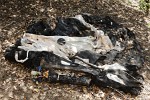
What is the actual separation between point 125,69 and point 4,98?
1799 millimetres

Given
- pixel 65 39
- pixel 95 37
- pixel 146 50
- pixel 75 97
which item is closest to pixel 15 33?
pixel 65 39

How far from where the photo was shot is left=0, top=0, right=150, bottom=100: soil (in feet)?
13.1

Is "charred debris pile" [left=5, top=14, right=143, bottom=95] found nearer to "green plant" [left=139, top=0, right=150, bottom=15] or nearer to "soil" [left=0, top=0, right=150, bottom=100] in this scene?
"soil" [left=0, top=0, right=150, bottom=100]

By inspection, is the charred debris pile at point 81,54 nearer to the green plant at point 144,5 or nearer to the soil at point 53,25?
the soil at point 53,25

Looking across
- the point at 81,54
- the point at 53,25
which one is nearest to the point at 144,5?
the point at 53,25

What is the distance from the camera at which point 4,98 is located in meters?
3.88

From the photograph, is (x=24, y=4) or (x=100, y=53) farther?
(x=24, y=4)

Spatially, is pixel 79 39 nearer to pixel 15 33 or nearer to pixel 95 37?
pixel 95 37

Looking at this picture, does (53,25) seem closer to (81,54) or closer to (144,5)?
(81,54)

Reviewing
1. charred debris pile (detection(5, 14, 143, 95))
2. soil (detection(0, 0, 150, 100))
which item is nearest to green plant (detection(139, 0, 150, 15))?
soil (detection(0, 0, 150, 100))

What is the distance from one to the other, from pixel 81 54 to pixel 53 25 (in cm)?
96

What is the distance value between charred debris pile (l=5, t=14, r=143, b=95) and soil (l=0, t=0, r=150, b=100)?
116 millimetres

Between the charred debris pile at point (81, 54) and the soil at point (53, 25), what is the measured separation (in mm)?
116

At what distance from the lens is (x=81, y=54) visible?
432 centimetres
